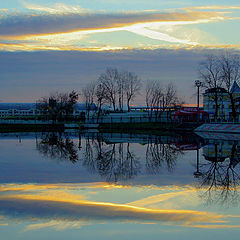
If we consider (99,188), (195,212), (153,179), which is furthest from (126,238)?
(153,179)

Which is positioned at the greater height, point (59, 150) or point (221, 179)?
point (221, 179)

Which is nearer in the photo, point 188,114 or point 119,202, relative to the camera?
point 119,202

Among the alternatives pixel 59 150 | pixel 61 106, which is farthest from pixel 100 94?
pixel 59 150

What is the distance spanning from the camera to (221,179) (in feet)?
44.8

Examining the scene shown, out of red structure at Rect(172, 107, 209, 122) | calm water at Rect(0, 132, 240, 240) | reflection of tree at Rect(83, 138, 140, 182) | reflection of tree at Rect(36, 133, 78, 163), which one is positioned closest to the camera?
calm water at Rect(0, 132, 240, 240)

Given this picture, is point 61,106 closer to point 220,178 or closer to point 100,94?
point 100,94

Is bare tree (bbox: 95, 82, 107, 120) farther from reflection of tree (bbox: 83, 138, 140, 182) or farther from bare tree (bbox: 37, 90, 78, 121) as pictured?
reflection of tree (bbox: 83, 138, 140, 182)

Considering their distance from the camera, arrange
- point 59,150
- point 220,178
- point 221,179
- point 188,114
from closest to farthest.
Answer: point 221,179, point 220,178, point 59,150, point 188,114

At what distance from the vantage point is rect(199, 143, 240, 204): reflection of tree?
1062 cm

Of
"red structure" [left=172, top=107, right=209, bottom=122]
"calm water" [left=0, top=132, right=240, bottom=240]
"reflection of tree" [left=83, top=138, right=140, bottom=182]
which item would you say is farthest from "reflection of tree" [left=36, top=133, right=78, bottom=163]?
"red structure" [left=172, top=107, right=209, bottom=122]

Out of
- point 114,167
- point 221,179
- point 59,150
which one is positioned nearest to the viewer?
point 221,179

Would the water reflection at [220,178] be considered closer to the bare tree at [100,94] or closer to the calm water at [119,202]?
the calm water at [119,202]

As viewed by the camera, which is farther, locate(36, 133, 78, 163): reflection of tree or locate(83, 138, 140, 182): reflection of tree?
locate(36, 133, 78, 163): reflection of tree

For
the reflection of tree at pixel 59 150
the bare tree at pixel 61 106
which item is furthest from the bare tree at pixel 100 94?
the reflection of tree at pixel 59 150
